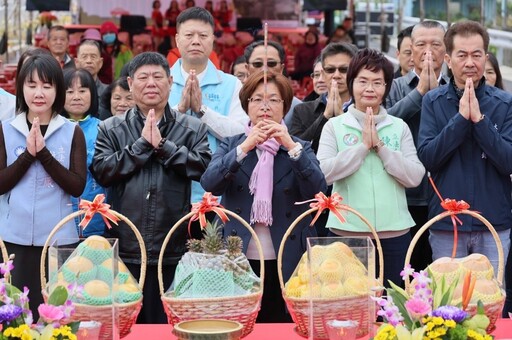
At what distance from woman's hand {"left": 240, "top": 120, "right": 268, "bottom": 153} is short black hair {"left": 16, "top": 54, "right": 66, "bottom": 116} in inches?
35.0

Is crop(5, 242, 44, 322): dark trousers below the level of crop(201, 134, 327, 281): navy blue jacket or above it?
below

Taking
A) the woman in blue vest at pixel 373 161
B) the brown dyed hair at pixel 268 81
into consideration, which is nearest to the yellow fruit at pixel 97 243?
the brown dyed hair at pixel 268 81

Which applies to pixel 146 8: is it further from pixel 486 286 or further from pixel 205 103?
pixel 486 286

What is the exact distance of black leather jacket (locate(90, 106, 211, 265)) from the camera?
4.45 meters

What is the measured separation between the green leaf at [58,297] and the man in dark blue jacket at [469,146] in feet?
6.84

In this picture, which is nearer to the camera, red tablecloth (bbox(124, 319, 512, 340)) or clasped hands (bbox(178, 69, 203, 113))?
red tablecloth (bbox(124, 319, 512, 340))

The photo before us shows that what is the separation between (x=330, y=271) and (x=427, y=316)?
1.68 ft

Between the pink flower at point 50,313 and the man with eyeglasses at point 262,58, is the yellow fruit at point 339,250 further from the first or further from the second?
the man with eyeglasses at point 262,58

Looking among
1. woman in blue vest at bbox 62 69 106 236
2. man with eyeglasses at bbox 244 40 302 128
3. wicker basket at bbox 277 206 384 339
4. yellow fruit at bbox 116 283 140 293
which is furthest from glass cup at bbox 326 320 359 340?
man with eyeglasses at bbox 244 40 302 128

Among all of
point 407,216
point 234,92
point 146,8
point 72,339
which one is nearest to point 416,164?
point 407,216

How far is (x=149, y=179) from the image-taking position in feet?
14.8

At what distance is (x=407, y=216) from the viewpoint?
15.0ft

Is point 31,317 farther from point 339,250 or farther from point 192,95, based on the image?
point 192,95

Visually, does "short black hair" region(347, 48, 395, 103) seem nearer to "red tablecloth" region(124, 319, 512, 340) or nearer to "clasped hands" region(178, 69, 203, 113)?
"clasped hands" region(178, 69, 203, 113)
